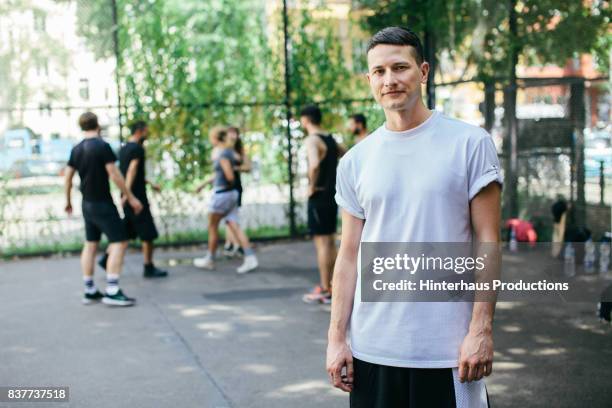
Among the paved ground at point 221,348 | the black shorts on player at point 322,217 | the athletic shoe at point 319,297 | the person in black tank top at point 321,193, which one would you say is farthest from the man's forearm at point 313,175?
the paved ground at point 221,348

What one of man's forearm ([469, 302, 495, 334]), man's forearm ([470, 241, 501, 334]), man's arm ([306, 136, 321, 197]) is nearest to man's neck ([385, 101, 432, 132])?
man's forearm ([470, 241, 501, 334])

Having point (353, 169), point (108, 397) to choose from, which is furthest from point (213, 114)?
point (353, 169)

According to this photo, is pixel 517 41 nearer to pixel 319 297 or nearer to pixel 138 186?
pixel 319 297

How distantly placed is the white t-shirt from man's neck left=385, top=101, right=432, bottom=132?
0.07ft

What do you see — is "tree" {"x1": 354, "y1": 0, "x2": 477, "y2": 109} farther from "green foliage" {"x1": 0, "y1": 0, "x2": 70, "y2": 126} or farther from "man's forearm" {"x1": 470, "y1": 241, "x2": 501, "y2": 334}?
"man's forearm" {"x1": 470, "y1": 241, "x2": 501, "y2": 334}

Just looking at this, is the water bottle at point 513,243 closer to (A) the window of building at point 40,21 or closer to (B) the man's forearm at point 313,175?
(B) the man's forearm at point 313,175

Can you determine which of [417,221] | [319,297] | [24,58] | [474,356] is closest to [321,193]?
[319,297]

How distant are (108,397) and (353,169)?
330 centimetres

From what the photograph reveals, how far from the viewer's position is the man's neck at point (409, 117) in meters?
2.72

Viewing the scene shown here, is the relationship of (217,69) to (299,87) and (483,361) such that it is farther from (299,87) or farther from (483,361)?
(483,361)

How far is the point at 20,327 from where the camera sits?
765cm

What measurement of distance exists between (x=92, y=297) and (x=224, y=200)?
2309 mm

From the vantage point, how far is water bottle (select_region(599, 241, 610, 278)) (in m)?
9.31

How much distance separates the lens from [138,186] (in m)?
9.84
